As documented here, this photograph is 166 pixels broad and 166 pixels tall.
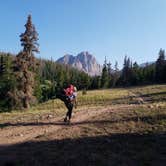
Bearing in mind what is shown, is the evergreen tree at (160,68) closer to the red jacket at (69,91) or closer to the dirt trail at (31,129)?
the dirt trail at (31,129)

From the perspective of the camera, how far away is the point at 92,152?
11.0m

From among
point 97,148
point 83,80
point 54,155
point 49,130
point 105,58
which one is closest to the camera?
point 54,155

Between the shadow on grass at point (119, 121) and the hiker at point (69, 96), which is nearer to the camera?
the shadow on grass at point (119, 121)

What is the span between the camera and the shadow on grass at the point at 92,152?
10.0 m

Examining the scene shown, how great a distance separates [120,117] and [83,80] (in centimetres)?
12172

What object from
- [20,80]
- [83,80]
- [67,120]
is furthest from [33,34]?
[83,80]

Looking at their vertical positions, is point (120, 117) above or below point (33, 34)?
below

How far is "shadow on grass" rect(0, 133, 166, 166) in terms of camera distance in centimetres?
A: 1001

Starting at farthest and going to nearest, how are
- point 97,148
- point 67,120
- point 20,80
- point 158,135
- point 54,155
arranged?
point 20,80
point 67,120
point 158,135
point 97,148
point 54,155

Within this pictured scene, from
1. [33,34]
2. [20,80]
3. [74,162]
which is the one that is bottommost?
[74,162]

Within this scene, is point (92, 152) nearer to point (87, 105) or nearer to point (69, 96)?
point (69, 96)

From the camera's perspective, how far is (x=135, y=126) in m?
15.4

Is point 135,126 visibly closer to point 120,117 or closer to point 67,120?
point 120,117

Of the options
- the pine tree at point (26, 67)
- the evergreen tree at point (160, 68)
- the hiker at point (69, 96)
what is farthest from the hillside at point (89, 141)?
the evergreen tree at point (160, 68)
